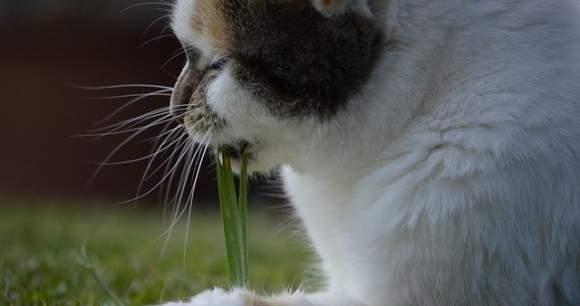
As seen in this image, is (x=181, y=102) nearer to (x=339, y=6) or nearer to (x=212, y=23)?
(x=212, y=23)

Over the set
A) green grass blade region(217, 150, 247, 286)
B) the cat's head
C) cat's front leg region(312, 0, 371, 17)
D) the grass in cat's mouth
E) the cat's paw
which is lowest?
the cat's paw

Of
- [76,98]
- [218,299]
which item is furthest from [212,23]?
[76,98]

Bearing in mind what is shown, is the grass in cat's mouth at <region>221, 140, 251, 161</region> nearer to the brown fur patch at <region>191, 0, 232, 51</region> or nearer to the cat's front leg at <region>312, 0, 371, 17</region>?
the brown fur patch at <region>191, 0, 232, 51</region>

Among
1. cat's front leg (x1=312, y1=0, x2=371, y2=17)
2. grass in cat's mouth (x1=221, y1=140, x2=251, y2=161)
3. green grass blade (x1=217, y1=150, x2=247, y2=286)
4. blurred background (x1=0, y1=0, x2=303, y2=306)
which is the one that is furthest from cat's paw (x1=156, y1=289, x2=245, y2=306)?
blurred background (x1=0, y1=0, x2=303, y2=306)

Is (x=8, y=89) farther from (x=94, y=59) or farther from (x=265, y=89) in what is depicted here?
(x=265, y=89)

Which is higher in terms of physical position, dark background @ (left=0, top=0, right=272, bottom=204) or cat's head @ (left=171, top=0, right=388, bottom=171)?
dark background @ (left=0, top=0, right=272, bottom=204)

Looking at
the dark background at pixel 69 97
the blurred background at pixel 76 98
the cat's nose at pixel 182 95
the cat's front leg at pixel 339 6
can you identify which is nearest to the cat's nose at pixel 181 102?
the cat's nose at pixel 182 95

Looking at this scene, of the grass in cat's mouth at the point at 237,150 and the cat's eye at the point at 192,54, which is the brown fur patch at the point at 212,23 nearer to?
the cat's eye at the point at 192,54

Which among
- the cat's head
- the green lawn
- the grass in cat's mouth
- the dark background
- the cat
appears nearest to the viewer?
→ the cat
